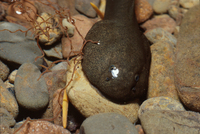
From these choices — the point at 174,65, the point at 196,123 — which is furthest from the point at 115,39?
the point at 196,123

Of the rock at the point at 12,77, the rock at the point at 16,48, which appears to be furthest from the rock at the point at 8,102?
the rock at the point at 16,48

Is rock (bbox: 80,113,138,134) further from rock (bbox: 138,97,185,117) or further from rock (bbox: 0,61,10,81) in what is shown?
rock (bbox: 0,61,10,81)

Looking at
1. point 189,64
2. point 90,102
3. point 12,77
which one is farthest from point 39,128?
point 189,64

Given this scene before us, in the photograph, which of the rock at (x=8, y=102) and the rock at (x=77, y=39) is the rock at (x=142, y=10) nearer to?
the rock at (x=77, y=39)

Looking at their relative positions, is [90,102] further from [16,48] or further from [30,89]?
[16,48]

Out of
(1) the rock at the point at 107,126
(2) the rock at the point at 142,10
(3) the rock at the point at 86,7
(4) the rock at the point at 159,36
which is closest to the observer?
(1) the rock at the point at 107,126

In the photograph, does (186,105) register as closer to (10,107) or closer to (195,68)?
(195,68)
